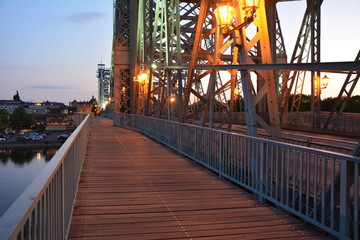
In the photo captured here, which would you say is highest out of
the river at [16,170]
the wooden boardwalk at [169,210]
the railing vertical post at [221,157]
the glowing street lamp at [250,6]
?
the glowing street lamp at [250,6]

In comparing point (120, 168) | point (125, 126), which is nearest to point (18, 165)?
point (125, 126)

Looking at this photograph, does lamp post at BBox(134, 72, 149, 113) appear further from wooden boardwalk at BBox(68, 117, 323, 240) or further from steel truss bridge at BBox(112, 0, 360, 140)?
wooden boardwalk at BBox(68, 117, 323, 240)

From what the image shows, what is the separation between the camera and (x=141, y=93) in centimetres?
2558

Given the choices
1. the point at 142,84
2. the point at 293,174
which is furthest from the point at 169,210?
the point at 142,84

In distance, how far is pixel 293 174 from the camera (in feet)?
16.4

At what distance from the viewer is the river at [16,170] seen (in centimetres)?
3965

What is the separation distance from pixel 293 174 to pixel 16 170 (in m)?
54.0

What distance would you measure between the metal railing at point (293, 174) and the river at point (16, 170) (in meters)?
28.2

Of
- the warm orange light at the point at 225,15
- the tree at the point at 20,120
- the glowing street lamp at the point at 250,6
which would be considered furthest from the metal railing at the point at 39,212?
the tree at the point at 20,120

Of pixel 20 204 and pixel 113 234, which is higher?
pixel 20 204

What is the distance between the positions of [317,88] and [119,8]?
24.1m

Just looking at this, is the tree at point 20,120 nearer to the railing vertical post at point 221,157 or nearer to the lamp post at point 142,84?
the lamp post at point 142,84

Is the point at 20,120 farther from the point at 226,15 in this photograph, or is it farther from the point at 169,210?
the point at 169,210

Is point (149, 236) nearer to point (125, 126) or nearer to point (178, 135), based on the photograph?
point (178, 135)
